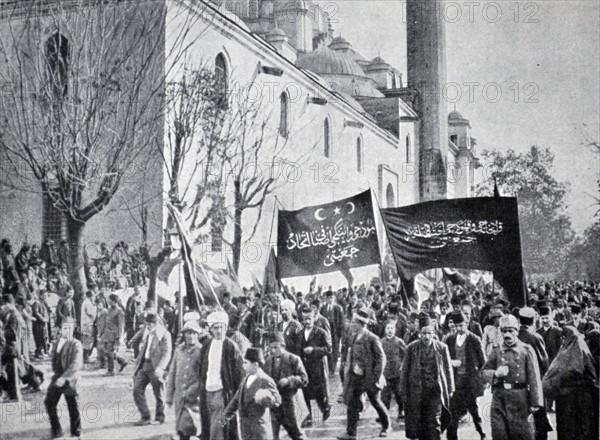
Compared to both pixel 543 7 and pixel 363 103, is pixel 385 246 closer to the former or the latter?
pixel 363 103

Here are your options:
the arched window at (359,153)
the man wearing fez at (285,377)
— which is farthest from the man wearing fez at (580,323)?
the arched window at (359,153)

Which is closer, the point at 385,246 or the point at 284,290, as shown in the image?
the point at 284,290

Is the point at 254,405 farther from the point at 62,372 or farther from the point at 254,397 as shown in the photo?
the point at 62,372

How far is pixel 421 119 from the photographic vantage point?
109 ft

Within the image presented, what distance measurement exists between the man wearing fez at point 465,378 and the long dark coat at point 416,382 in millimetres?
324

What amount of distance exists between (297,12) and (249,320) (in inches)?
1356

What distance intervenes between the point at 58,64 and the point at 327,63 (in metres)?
25.2

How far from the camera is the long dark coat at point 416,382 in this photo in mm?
8727

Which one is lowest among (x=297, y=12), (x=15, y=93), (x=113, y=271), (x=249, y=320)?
(x=249, y=320)

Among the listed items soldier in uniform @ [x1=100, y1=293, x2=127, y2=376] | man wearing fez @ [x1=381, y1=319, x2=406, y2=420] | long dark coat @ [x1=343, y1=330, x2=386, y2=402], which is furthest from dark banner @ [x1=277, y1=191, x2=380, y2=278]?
soldier in uniform @ [x1=100, y1=293, x2=127, y2=376]

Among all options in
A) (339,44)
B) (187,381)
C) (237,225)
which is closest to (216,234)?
(237,225)

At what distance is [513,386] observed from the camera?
8062 millimetres

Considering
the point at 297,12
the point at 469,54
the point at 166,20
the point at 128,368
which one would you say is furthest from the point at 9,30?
the point at 297,12

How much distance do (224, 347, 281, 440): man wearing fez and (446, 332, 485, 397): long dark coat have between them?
2.48m
